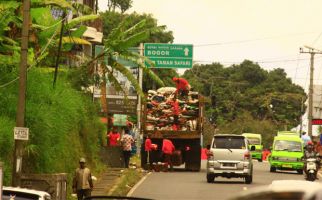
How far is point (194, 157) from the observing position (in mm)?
41125

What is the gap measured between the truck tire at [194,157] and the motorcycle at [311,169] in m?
6.45

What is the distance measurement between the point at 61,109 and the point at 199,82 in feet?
293

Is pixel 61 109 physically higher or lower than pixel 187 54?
lower

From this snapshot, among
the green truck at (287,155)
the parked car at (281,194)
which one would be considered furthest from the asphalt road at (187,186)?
the parked car at (281,194)

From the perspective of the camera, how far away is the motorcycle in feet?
114

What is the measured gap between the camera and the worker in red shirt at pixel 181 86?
39319 mm

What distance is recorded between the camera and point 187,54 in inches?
1908

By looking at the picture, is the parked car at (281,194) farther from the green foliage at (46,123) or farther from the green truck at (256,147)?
the green truck at (256,147)

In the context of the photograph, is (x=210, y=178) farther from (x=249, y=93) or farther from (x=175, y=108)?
(x=249, y=93)

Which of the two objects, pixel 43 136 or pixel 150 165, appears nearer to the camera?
pixel 43 136

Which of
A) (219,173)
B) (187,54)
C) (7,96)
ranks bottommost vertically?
(219,173)

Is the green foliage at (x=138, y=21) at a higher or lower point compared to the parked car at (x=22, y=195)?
higher

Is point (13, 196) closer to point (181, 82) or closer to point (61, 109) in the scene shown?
point (61, 109)

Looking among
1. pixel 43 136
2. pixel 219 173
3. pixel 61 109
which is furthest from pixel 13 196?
pixel 219 173
